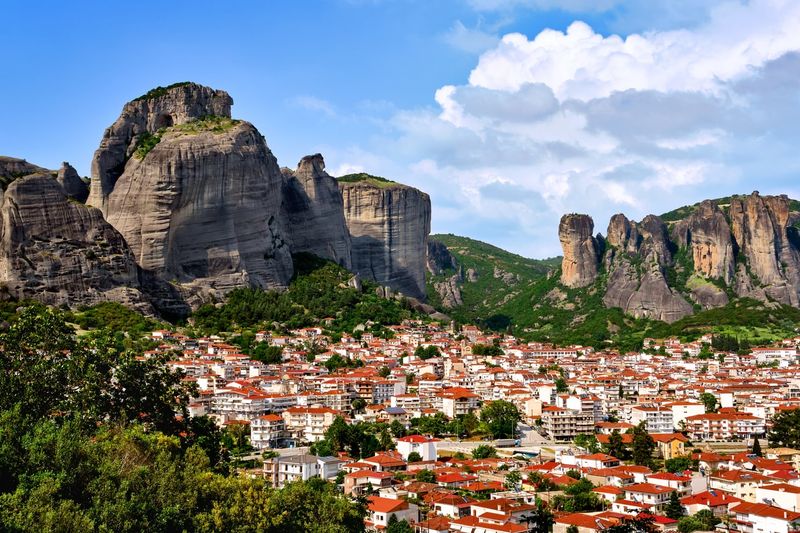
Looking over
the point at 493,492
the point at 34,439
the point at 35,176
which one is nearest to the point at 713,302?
the point at 35,176

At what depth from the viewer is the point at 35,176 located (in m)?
86.5

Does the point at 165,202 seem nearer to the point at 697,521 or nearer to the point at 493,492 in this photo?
the point at 493,492

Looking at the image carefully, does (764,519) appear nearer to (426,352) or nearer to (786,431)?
(786,431)

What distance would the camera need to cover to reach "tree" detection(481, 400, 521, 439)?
198 ft

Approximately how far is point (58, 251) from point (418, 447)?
142ft

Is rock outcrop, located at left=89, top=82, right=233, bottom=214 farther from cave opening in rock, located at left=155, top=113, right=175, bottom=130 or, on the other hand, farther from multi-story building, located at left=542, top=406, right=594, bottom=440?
multi-story building, located at left=542, top=406, right=594, bottom=440

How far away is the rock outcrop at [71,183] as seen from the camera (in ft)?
330

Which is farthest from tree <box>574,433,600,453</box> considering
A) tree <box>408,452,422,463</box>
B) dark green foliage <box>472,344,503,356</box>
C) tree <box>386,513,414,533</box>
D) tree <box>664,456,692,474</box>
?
dark green foliage <box>472,344,503,356</box>

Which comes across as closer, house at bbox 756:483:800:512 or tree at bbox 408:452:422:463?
house at bbox 756:483:800:512

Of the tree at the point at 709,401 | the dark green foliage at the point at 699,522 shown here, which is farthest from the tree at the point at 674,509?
the tree at the point at 709,401

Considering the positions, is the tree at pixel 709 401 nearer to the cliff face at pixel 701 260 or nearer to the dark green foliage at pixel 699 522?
the dark green foliage at pixel 699 522

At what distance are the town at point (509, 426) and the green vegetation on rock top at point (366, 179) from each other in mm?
30841

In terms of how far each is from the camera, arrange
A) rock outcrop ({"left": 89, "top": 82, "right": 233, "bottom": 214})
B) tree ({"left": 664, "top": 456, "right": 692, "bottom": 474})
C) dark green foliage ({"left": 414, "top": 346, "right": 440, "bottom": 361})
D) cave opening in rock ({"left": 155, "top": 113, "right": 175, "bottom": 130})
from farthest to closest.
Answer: cave opening in rock ({"left": 155, "top": 113, "right": 175, "bottom": 130}) < rock outcrop ({"left": 89, "top": 82, "right": 233, "bottom": 214}) < dark green foliage ({"left": 414, "top": 346, "right": 440, "bottom": 361}) < tree ({"left": 664, "top": 456, "right": 692, "bottom": 474})

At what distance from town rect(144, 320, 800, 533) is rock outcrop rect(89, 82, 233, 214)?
22.6 meters
